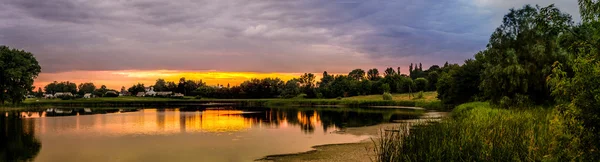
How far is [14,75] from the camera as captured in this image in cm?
6400

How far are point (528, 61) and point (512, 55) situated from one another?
1699mm

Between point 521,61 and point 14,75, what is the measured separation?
7209 centimetres

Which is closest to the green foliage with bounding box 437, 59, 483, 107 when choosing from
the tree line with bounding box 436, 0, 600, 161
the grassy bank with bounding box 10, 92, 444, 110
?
the tree line with bounding box 436, 0, 600, 161

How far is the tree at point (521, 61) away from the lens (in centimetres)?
3662

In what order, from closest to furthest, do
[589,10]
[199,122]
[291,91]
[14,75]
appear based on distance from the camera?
[589,10]
[199,122]
[14,75]
[291,91]

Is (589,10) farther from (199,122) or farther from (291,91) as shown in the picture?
(291,91)

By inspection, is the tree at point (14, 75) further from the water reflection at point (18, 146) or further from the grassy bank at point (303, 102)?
the water reflection at point (18, 146)

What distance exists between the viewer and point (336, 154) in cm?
2258

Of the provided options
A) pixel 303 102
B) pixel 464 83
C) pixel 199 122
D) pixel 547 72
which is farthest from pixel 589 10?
pixel 303 102

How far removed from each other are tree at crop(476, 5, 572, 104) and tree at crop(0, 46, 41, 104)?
69720 millimetres

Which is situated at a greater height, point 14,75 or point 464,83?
point 14,75

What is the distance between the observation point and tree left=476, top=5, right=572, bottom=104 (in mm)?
36625

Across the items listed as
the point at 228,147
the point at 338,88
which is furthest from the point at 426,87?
the point at 228,147

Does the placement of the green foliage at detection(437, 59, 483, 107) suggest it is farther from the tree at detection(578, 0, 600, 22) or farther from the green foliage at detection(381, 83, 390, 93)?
the tree at detection(578, 0, 600, 22)
